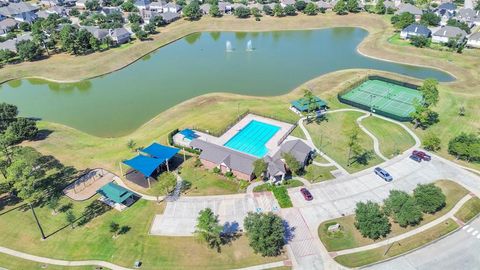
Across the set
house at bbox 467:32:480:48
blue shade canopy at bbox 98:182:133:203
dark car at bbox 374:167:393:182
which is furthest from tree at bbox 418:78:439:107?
blue shade canopy at bbox 98:182:133:203

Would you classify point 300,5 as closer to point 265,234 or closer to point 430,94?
point 430,94

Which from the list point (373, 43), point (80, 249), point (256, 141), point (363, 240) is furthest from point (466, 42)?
point (80, 249)

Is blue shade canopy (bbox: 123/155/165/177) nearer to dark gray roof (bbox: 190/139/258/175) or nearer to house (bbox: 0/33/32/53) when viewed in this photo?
dark gray roof (bbox: 190/139/258/175)

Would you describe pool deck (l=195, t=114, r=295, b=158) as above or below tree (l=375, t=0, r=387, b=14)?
below

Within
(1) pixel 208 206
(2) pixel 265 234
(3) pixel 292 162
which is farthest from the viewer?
(3) pixel 292 162

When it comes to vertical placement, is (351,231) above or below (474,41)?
below

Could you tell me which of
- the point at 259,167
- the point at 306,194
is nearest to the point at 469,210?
the point at 306,194
